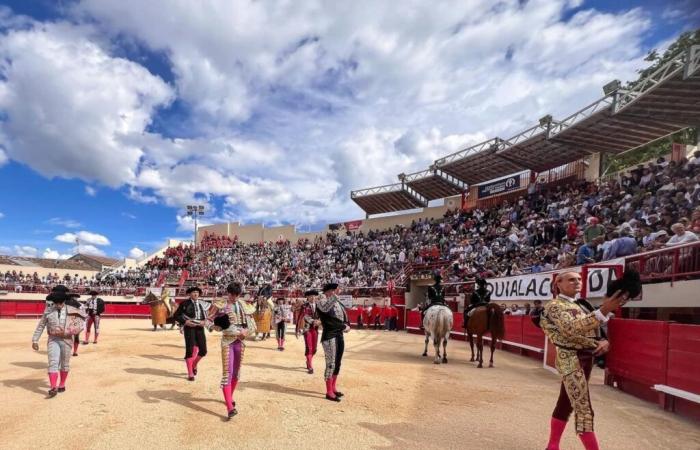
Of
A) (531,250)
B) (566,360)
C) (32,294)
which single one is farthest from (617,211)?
(32,294)

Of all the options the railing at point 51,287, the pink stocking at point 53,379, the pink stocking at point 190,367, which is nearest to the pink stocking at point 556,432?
the pink stocking at point 190,367

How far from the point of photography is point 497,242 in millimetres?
21797

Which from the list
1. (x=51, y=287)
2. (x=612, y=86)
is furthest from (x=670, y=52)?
(x=51, y=287)

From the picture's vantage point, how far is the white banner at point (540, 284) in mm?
8953

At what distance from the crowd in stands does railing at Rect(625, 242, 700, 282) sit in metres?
0.46

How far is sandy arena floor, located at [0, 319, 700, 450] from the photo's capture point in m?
4.63

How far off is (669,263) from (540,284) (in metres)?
4.77

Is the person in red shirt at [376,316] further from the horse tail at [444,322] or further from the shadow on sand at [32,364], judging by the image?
the shadow on sand at [32,364]

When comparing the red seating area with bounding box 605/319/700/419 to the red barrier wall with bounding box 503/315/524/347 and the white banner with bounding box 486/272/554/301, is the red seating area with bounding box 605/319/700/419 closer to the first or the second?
the white banner with bounding box 486/272/554/301

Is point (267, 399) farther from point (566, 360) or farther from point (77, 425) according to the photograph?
point (566, 360)

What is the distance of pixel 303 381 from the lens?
765 centimetres

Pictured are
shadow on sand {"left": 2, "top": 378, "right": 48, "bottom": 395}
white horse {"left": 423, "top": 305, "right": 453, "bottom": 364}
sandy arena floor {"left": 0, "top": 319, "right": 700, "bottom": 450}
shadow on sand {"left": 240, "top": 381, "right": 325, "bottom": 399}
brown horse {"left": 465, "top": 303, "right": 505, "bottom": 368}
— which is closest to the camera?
sandy arena floor {"left": 0, "top": 319, "right": 700, "bottom": 450}

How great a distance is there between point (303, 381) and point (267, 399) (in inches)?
58.2

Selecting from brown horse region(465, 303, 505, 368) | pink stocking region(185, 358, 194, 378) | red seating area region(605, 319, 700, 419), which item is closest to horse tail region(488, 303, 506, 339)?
brown horse region(465, 303, 505, 368)
